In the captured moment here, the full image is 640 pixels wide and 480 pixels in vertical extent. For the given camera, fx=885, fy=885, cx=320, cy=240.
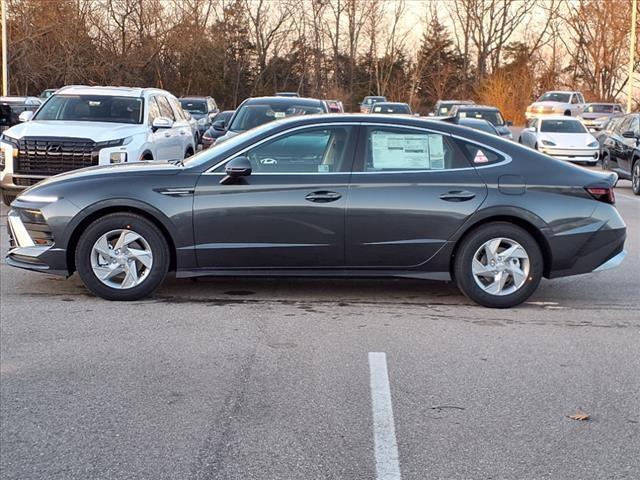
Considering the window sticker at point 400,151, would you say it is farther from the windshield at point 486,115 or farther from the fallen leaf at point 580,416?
the windshield at point 486,115

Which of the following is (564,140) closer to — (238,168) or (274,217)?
(274,217)

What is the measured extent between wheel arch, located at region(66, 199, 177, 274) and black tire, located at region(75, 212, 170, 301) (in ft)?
0.15

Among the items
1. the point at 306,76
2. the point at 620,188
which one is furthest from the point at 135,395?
the point at 306,76

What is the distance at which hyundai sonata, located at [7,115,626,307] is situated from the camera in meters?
7.12

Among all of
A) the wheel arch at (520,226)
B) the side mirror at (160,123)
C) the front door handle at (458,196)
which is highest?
the side mirror at (160,123)

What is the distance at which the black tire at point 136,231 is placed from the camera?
282 inches

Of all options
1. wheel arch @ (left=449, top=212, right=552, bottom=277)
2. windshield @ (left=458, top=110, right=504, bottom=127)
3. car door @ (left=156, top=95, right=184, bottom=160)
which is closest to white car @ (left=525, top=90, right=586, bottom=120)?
windshield @ (left=458, top=110, right=504, bottom=127)

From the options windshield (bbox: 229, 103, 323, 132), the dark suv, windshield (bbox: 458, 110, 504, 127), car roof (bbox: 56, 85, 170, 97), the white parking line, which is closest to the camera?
the white parking line

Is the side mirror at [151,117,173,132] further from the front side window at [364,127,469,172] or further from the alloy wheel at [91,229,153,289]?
the front side window at [364,127,469,172]

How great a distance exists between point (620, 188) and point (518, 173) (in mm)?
13245

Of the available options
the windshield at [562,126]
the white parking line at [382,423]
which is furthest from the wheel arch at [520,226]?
the windshield at [562,126]

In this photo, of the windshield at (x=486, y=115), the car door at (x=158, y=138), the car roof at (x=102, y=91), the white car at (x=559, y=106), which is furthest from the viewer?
the white car at (x=559, y=106)

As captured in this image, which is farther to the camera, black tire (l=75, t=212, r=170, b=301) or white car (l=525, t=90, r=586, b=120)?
white car (l=525, t=90, r=586, b=120)

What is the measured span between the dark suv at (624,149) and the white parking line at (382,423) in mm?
13540
